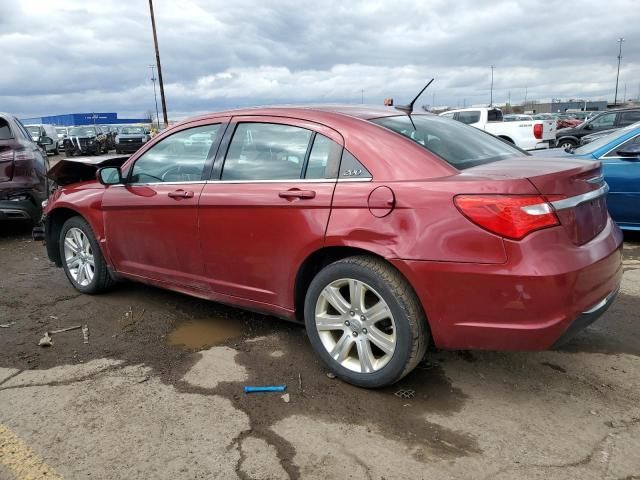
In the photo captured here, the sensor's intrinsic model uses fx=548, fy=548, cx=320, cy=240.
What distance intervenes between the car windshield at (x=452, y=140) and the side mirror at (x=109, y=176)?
2.22 m

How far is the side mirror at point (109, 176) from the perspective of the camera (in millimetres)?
4312

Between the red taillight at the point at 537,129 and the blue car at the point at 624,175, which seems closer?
the blue car at the point at 624,175

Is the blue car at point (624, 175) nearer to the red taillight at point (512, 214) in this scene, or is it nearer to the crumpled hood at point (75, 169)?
the red taillight at point (512, 214)

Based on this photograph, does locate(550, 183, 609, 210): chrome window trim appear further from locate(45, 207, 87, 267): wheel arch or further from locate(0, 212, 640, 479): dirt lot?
locate(45, 207, 87, 267): wheel arch

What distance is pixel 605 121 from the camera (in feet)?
55.9

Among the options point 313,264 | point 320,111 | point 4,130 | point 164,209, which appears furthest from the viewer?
point 4,130

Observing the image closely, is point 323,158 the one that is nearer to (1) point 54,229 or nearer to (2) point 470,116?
(1) point 54,229

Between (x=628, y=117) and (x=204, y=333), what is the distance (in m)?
16.0

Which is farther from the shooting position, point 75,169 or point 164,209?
point 75,169

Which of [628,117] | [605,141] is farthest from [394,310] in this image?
[628,117]

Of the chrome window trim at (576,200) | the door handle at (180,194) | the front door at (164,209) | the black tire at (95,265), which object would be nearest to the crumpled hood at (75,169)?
the black tire at (95,265)

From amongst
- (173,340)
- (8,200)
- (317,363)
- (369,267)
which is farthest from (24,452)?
(8,200)

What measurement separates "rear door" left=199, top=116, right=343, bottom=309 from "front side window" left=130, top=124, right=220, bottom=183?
20cm

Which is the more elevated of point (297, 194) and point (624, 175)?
point (297, 194)
